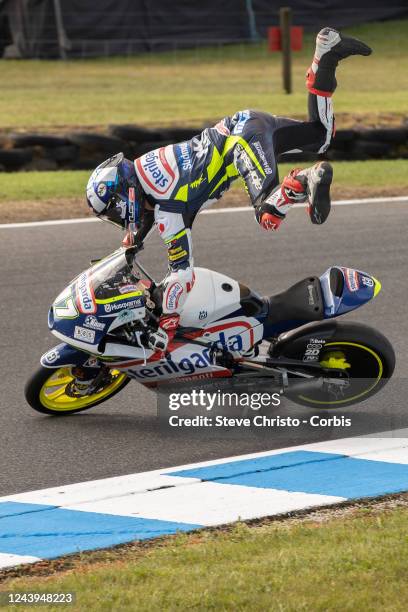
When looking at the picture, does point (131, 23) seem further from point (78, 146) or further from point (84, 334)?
point (84, 334)

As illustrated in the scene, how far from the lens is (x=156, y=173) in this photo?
6.58 m

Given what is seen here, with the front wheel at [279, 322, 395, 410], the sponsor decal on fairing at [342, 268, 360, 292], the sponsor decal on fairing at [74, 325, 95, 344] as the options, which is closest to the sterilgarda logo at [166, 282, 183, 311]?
the sponsor decal on fairing at [74, 325, 95, 344]

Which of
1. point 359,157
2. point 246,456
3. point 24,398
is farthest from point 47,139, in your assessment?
point 246,456

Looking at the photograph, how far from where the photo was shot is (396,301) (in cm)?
940

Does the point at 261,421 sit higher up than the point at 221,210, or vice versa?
the point at 261,421

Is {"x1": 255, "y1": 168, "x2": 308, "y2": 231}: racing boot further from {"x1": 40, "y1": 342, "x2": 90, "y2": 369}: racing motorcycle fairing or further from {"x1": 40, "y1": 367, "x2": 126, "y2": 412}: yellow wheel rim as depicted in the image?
{"x1": 40, "y1": 367, "x2": 126, "y2": 412}: yellow wheel rim

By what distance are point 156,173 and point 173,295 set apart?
26.6 inches

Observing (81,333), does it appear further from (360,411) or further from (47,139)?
(47,139)

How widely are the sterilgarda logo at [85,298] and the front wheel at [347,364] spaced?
1123 mm

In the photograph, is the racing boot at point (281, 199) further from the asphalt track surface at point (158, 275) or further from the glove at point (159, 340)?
the asphalt track surface at point (158, 275)

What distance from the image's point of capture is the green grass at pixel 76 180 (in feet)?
44.9

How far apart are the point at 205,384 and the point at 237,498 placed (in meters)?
1.31

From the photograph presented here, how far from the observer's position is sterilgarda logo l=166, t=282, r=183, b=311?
A: 6551 millimetres

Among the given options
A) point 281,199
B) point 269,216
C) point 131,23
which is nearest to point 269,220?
point 269,216
